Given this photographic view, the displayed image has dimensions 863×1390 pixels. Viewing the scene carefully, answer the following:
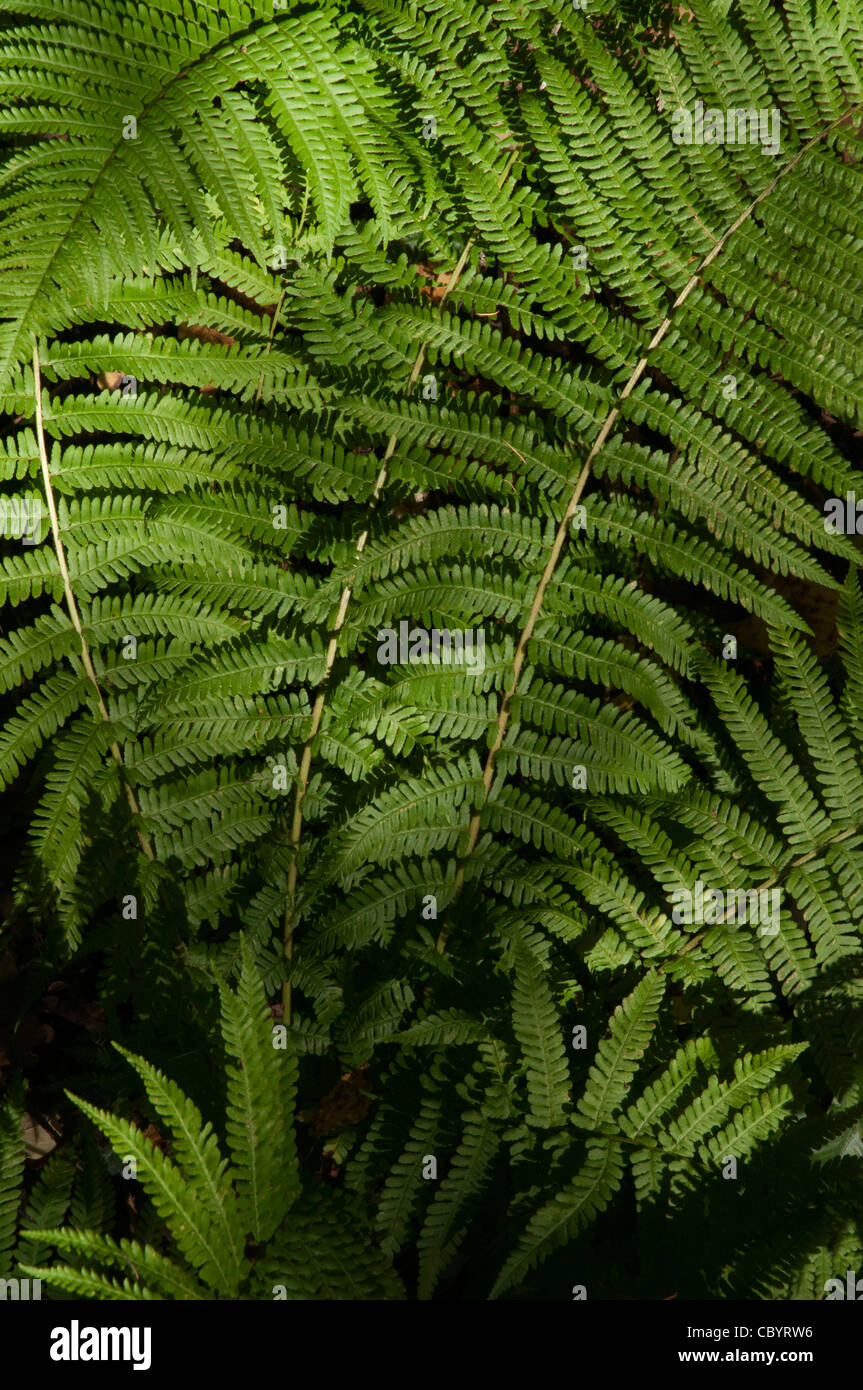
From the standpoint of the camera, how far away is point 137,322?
2561 millimetres

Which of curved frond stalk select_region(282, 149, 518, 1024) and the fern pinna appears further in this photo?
curved frond stalk select_region(282, 149, 518, 1024)

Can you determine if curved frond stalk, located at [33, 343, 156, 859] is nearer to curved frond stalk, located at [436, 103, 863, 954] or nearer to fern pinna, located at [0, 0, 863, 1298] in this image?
fern pinna, located at [0, 0, 863, 1298]

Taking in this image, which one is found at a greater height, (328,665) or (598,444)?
(598,444)

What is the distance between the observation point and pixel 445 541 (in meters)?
2.40

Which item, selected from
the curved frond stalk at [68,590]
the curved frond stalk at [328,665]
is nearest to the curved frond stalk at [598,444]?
the curved frond stalk at [328,665]

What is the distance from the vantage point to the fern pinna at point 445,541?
7.49 ft

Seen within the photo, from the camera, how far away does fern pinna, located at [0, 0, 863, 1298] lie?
2.28m

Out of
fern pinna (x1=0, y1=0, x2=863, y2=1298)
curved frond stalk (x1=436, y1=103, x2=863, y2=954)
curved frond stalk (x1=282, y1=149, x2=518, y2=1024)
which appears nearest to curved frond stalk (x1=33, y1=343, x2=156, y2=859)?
fern pinna (x1=0, y1=0, x2=863, y2=1298)

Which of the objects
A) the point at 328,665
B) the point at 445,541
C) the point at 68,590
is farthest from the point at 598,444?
the point at 68,590

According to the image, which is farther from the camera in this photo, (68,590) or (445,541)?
(68,590)

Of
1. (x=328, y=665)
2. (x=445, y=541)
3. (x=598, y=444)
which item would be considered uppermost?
(x=598, y=444)

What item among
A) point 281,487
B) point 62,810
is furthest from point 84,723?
point 281,487

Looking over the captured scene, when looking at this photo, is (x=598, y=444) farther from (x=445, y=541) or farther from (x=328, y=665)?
(x=328, y=665)
